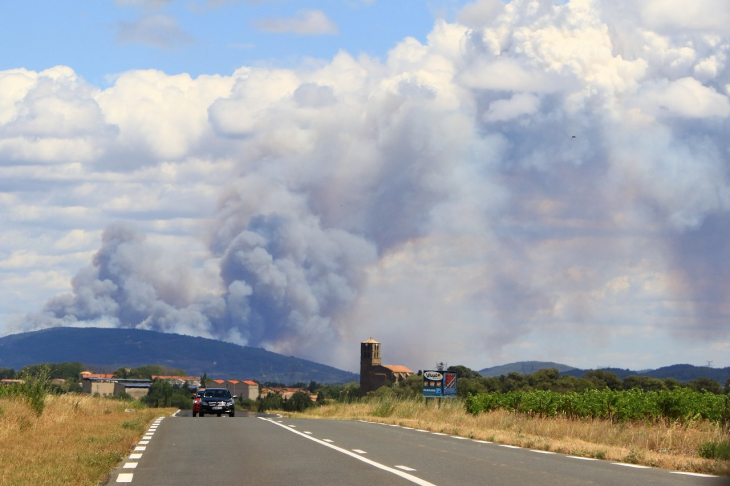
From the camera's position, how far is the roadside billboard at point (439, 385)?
1805 inches

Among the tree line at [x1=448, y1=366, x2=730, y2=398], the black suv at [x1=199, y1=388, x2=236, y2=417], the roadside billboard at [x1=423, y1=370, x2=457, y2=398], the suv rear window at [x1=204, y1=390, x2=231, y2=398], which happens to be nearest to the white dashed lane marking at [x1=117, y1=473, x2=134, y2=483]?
the black suv at [x1=199, y1=388, x2=236, y2=417]

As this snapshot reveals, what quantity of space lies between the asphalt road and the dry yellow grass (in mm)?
485

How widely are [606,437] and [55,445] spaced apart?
12807 millimetres

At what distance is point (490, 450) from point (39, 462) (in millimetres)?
9130

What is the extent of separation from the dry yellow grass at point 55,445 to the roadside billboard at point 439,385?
1894cm

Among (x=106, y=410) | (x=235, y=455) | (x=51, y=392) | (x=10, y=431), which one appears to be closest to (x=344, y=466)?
(x=235, y=455)

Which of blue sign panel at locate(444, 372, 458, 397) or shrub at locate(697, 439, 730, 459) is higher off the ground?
blue sign panel at locate(444, 372, 458, 397)

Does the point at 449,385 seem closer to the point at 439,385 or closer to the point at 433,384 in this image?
the point at 439,385

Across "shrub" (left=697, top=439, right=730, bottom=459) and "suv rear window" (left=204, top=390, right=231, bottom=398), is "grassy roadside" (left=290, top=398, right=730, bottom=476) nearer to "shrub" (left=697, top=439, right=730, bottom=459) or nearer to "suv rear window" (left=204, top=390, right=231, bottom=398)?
"shrub" (left=697, top=439, right=730, bottom=459)

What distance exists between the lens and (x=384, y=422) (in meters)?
36.1

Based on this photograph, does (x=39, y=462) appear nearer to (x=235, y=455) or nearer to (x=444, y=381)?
(x=235, y=455)

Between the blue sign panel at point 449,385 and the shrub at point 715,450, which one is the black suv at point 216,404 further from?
the shrub at point 715,450

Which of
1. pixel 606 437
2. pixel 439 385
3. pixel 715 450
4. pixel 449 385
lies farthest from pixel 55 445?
pixel 449 385

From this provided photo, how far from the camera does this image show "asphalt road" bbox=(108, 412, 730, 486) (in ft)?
43.1
